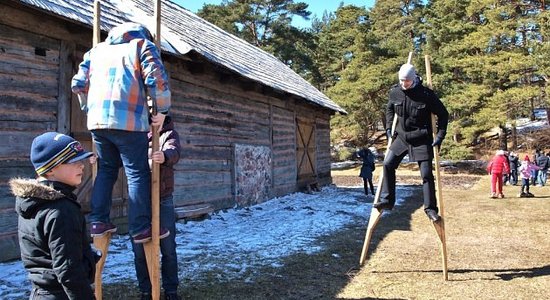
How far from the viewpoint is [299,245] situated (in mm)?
6492

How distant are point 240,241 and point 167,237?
10.6 ft

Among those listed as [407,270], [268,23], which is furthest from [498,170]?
[268,23]

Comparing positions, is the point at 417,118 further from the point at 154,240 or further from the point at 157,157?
the point at 154,240

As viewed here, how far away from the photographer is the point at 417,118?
510 cm

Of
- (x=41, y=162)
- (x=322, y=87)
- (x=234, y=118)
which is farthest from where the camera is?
(x=322, y=87)

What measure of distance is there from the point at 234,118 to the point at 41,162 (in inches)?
341

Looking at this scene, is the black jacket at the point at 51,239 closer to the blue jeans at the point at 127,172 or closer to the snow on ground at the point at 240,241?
the blue jeans at the point at 127,172

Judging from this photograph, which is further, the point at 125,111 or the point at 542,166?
the point at 542,166

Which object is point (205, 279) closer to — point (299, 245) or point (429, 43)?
point (299, 245)

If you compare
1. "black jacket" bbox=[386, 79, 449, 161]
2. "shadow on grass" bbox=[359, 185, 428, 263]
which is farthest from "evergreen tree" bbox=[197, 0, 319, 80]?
"black jacket" bbox=[386, 79, 449, 161]

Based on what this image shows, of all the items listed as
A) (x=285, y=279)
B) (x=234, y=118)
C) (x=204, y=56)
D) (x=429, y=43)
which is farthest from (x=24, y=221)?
(x=429, y=43)

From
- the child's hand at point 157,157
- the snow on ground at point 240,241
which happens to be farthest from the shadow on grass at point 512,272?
the child's hand at point 157,157

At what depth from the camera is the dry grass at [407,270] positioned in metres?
4.18

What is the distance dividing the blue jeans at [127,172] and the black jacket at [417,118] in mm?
3063
